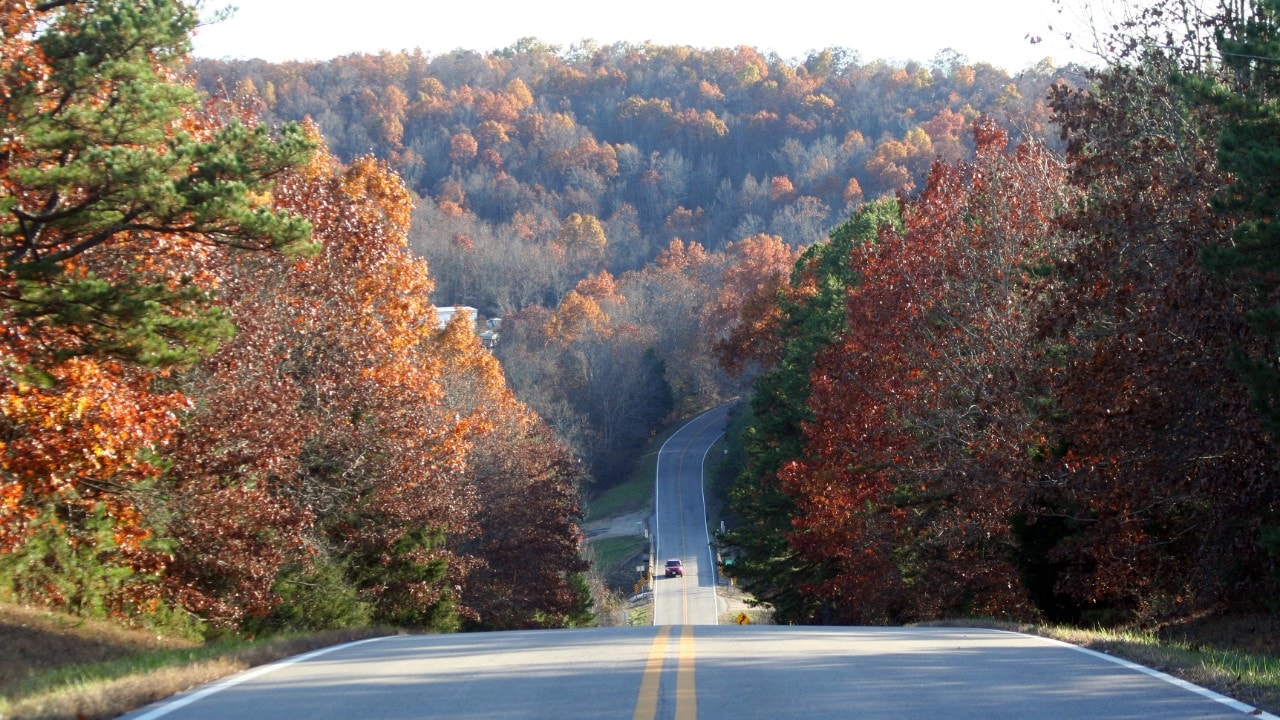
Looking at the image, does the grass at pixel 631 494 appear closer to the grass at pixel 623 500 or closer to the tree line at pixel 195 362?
the grass at pixel 623 500

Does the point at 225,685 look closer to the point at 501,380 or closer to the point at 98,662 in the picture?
the point at 98,662

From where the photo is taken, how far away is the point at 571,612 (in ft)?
132

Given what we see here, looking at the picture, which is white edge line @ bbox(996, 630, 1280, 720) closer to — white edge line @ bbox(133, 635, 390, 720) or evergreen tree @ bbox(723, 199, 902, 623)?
white edge line @ bbox(133, 635, 390, 720)

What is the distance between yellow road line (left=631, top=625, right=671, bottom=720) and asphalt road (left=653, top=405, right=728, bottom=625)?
37796 millimetres

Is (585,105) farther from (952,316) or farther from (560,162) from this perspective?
(952,316)

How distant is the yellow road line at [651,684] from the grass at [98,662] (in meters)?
3.36

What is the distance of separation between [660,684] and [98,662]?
7881mm

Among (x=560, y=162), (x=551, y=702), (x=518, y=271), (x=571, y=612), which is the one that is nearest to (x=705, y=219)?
(x=560, y=162)

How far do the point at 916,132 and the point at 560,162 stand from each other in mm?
43960

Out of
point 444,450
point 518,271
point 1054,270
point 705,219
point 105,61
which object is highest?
point 705,219

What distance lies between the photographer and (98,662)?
1335 centimetres

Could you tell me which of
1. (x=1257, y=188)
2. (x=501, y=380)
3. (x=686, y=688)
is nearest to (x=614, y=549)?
(x=501, y=380)

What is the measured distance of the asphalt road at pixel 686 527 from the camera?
53.5m

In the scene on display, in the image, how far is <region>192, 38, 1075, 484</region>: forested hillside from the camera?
9619cm
